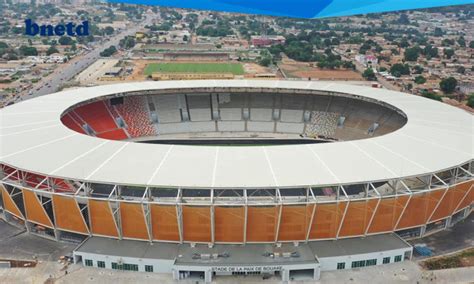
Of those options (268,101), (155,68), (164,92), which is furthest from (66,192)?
(155,68)

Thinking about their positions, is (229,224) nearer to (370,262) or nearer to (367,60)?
(370,262)

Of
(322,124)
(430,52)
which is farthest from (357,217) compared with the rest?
(430,52)

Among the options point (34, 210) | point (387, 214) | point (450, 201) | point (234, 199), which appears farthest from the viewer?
point (450, 201)

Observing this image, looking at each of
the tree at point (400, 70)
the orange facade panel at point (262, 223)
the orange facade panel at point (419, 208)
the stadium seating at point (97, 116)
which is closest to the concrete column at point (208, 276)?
the orange facade panel at point (262, 223)

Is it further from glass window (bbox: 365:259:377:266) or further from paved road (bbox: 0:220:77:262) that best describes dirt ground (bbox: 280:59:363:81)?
paved road (bbox: 0:220:77:262)

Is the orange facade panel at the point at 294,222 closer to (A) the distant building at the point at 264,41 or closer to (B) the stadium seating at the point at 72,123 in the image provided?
(B) the stadium seating at the point at 72,123

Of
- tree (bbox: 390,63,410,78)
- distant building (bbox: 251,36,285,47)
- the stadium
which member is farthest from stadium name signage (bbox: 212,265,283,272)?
distant building (bbox: 251,36,285,47)

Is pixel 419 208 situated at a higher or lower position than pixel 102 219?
higher
